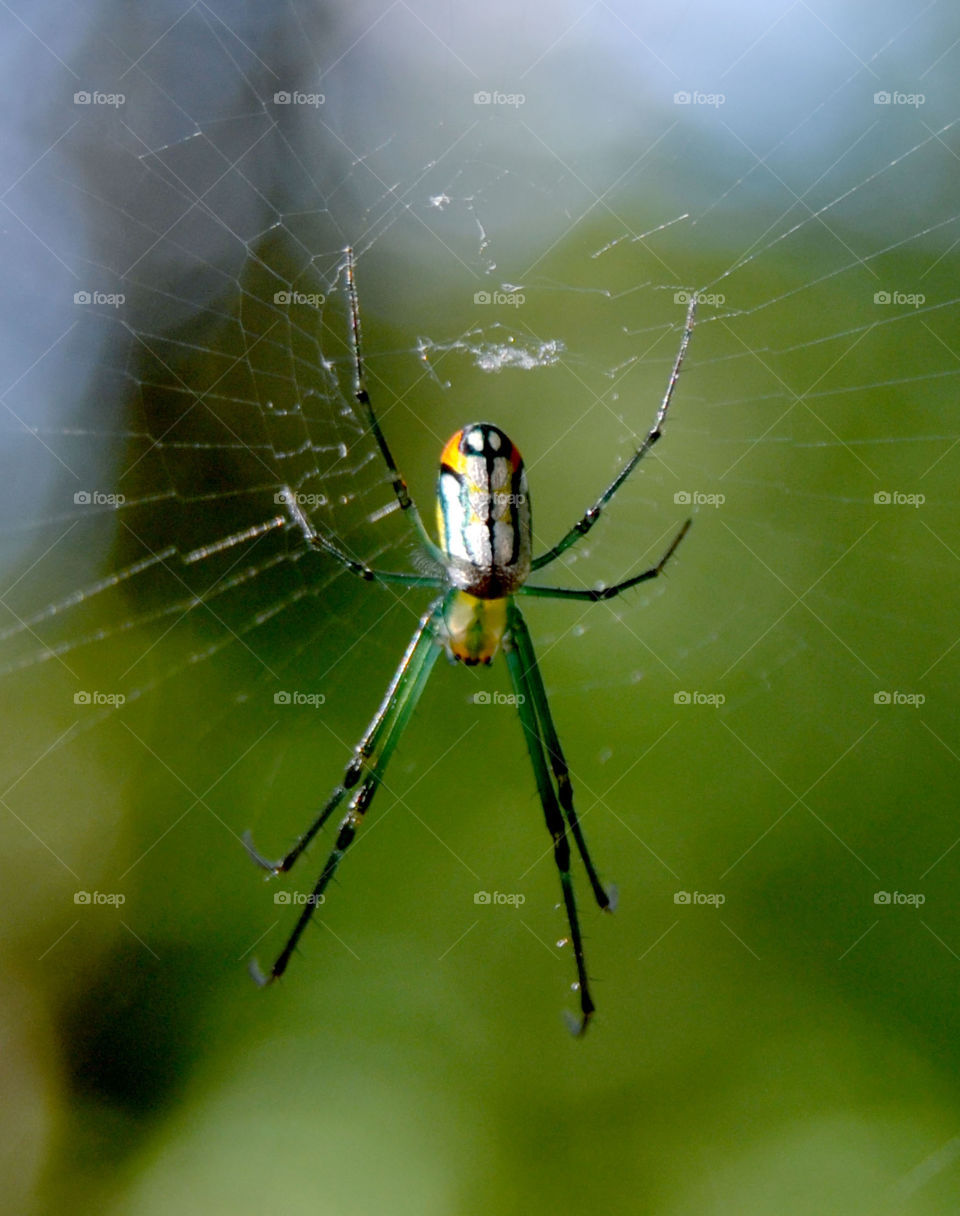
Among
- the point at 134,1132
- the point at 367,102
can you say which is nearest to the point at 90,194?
the point at 367,102

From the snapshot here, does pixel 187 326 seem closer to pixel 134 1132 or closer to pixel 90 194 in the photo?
pixel 90 194

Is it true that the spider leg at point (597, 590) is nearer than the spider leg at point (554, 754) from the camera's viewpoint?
Yes

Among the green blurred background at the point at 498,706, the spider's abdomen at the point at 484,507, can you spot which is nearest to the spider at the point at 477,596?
the spider's abdomen at the point at 484,507

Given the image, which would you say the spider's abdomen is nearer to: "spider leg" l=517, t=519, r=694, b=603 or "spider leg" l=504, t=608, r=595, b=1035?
"spider leg" l=517, t=519, r=694, b=603

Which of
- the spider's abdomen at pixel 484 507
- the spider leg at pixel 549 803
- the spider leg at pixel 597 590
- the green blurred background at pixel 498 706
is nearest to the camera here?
the spider's abdomen at pixel 484 507

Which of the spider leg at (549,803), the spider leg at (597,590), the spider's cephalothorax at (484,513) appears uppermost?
the spider's cephalothorax at (484,513)

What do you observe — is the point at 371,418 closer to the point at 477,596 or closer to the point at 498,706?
the point at 477,596

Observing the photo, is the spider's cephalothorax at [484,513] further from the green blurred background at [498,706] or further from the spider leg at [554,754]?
the green blurred background at [498,706]
